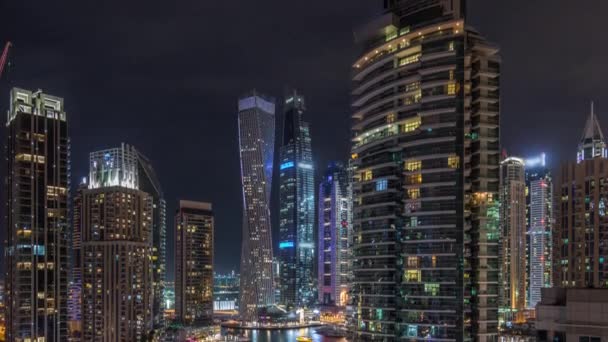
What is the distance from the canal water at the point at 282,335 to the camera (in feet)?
517

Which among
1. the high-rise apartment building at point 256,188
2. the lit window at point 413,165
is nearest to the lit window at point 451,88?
the lit window at point 413,165

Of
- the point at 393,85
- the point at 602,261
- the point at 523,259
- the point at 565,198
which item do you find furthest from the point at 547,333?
the point at 523,259

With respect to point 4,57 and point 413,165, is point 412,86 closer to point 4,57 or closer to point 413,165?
point 413,165

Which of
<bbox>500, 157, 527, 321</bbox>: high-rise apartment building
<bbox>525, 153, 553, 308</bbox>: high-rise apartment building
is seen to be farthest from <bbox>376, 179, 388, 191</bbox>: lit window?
<bbox>525, 153, 553, 308</bbox>: high-rise apartment building

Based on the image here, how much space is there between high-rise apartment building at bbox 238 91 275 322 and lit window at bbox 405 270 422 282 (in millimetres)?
123233

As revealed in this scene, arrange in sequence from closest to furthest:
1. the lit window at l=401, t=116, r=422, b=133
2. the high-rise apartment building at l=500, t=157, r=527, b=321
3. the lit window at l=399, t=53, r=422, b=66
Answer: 1. the lit window at l=401, t=116, r=422, b=133
2. the lit window at l=399, t=53, r=422, b=66
3. the high-rise apartment building at l=500, t=157, r=527, b=321

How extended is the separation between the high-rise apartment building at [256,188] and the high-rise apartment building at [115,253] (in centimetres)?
5346

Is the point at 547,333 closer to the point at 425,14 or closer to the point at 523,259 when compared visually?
the point at 425,14

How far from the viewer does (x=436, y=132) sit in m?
58.2

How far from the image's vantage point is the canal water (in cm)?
15752

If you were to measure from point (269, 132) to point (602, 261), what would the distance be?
11932cm

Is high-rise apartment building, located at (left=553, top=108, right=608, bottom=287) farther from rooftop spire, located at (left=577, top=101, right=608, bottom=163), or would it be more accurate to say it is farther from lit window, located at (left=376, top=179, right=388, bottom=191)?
lit window, located at (left=376, top=179, right=388, bottom=191)

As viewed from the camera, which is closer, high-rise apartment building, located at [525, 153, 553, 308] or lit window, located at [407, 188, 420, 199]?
lit window, located at [407, 188, 420, 199]

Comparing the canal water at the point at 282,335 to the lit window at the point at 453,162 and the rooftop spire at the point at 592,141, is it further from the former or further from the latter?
the lit window at the point at 453,162
